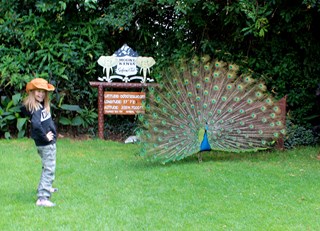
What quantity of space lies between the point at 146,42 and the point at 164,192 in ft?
22.2

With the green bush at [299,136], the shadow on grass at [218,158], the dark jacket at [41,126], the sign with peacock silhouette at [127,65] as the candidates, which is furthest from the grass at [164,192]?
the sign with peacock silhouette at [127,65]

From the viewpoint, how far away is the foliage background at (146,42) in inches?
464

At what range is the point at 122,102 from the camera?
39.7 feet

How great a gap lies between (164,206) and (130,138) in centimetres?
567

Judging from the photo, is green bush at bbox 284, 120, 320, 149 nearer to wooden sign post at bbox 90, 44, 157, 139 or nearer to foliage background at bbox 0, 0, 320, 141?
foliage background at bbox 0, 0, 320, 141

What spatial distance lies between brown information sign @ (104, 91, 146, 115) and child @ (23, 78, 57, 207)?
561 centimetres

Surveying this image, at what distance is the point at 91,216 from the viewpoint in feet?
19.6

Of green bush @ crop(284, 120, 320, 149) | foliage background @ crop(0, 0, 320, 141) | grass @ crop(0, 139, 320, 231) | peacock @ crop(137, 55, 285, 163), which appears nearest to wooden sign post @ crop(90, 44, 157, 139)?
foliage background @ crop(0, 0, 320, 141)

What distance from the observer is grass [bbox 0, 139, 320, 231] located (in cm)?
580

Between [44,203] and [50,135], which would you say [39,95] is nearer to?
[50,135]

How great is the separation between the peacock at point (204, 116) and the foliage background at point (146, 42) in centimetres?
257

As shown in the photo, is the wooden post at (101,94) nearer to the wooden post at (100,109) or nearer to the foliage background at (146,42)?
the wooden post at (100,109)

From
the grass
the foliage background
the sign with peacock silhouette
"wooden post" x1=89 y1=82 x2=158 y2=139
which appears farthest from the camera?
the sign with peacock silhouette

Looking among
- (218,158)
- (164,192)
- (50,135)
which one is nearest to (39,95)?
(50,135)
